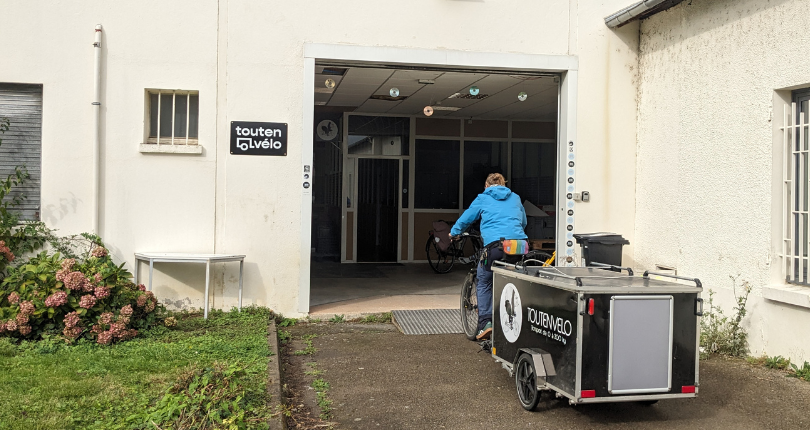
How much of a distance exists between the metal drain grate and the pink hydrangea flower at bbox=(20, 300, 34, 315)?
146 inches

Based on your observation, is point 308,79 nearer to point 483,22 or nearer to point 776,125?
point 483,22

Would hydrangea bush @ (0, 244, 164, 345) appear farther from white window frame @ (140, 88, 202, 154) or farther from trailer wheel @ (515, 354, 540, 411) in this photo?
trailer wheel @ (515, 354, 540, 411)

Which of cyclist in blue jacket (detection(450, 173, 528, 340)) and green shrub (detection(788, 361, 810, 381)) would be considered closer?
green shrub (detection(788, 361, 810, 381))

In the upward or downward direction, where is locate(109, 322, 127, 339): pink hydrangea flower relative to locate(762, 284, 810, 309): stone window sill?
downward

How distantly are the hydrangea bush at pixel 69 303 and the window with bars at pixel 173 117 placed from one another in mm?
1955

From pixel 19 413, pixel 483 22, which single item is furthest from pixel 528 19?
pixel 19 413

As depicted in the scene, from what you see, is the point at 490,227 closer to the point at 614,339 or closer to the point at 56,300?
the point at 614,339

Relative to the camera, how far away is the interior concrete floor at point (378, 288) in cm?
911

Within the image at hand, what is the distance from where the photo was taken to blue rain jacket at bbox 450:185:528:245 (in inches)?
282

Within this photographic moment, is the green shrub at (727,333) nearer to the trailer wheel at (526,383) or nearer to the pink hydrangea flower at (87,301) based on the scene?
Result: the trailer wheel at (526,383)

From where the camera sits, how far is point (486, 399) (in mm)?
5527

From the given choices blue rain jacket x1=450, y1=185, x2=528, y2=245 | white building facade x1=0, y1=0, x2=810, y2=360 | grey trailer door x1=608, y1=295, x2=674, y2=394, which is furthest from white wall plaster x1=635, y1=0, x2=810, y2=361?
grey trailer door x1=608, y1=295, x2=674, y2=394

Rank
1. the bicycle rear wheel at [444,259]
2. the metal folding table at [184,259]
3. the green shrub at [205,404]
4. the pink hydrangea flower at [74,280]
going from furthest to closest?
the bicycle rear wheel at [444,259] < the metal folding table at [184,259] < the pink hydrangea flower at [74,280] < the green shrub at [205,404]

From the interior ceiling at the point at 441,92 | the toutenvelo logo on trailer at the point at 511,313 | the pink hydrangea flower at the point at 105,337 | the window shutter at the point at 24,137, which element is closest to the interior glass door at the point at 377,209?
the interior ceiling at the point at 441,92
